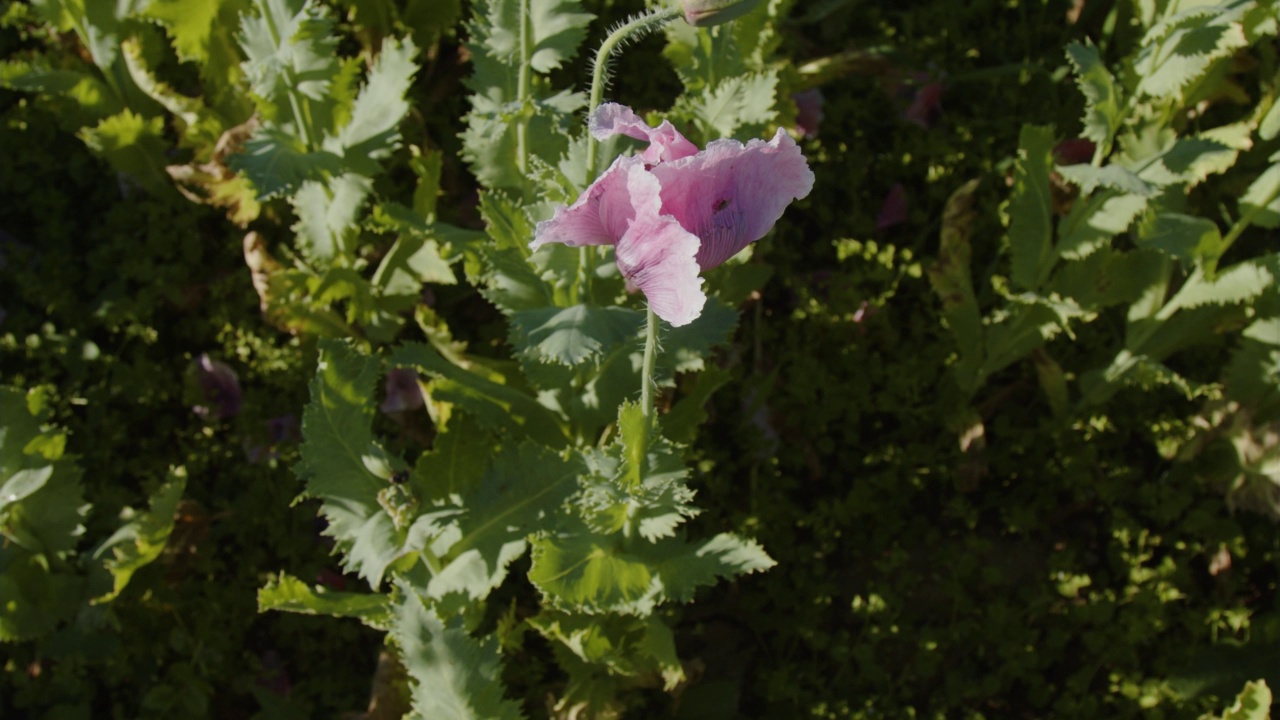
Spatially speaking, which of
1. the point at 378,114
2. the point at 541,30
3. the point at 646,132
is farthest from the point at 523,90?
the point at 646,132

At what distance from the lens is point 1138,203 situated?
218 cm

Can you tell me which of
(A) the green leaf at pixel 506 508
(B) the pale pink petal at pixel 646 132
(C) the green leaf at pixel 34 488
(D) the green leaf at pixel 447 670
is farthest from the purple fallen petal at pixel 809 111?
(C) the green leaf at pixel 34 488

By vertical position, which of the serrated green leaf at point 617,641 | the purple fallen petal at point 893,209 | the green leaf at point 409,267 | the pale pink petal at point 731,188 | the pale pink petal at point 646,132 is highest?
the pale pink petal at point 646,132

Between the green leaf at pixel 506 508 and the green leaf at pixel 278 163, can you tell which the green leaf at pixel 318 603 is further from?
the green leaf at pixel 278 163

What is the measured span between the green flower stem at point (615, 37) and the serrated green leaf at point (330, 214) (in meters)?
0.74

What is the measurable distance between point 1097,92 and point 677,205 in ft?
3.91

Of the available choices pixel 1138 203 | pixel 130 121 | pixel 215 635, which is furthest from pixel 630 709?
pixel 130 121

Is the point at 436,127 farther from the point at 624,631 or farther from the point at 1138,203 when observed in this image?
the point at 1138,203

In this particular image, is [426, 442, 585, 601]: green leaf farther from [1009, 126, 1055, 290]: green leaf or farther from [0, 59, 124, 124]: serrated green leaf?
[0, 59, 124, 124]: serrated green leaf

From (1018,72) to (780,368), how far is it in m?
1.14

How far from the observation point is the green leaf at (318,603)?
6.02 ft

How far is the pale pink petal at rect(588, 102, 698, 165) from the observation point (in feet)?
4.15

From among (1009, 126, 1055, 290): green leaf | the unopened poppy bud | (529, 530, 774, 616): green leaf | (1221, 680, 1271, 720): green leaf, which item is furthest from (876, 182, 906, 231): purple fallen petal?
the unopened poppy bud

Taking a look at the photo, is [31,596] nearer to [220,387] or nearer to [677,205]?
[220,387]
